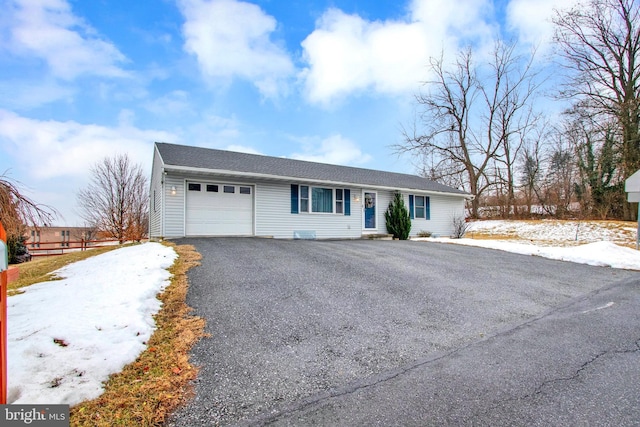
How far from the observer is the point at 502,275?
6.30m

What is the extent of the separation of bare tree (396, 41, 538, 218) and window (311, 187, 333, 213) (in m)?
15.3

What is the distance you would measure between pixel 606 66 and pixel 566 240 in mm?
12067

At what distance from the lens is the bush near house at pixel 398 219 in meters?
14.0

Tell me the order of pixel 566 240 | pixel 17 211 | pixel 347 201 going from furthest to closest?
pixel 566 240, pixel 347 201, pixel 17 211

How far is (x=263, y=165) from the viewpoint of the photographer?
492 inches

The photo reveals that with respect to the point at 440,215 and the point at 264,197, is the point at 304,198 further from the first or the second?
the point at 440,215

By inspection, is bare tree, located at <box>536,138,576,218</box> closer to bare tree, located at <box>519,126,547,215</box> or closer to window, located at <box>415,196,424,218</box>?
bare tree, located at <box>519,126,547,215</box>

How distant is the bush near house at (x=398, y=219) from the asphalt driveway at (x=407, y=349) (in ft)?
26.1

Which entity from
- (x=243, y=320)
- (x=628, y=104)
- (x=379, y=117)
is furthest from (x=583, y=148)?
(x=243, y=320)

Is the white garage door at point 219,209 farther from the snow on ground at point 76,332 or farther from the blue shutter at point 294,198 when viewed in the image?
the snow on ground at point 76,332

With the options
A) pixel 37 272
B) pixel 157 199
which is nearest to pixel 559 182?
pixel 157 199

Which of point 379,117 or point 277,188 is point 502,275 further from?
point 379,117

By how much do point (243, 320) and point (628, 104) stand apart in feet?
75.1

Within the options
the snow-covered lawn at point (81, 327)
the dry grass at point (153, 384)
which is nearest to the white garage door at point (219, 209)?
the snow-covered lawn at point (81, 327)
